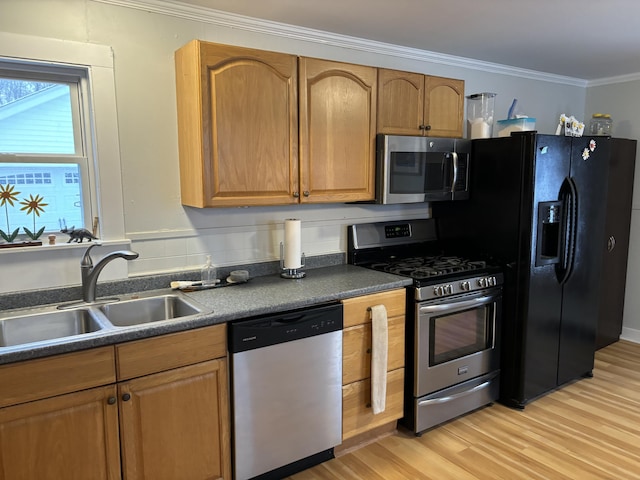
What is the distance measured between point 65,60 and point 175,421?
5.42ft

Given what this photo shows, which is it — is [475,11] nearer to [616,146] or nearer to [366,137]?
[366,137]

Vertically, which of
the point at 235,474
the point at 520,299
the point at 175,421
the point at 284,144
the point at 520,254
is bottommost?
the point at 235,474

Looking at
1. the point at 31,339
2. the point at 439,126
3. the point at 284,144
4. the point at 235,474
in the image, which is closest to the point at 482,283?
the point at 439,126

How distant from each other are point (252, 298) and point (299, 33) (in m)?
1.57

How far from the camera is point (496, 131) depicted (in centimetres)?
381

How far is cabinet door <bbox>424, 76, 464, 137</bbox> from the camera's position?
10.2ft

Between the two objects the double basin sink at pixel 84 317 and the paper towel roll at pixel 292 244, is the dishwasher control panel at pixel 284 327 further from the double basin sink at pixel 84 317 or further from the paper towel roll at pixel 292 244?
the paper towel roll at pixel 292 244

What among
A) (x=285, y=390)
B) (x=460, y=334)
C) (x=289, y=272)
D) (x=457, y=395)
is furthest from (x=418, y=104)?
(x=285, y=390)

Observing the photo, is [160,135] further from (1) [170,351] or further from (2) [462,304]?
(2) [462,304]

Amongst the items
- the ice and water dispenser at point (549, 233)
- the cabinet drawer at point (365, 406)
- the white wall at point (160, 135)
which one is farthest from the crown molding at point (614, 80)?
the cabinet drawer at point (365, 406)

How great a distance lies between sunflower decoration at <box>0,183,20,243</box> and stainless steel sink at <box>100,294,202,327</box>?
1.68ft

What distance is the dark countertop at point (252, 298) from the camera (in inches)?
68.1

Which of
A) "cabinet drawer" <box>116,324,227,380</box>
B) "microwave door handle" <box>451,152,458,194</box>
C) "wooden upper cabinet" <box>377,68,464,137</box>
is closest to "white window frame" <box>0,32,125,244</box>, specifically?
"cabinet drawer" <box>116,324,227,380</box>

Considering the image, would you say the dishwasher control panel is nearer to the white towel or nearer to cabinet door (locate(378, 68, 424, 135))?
the white towel
